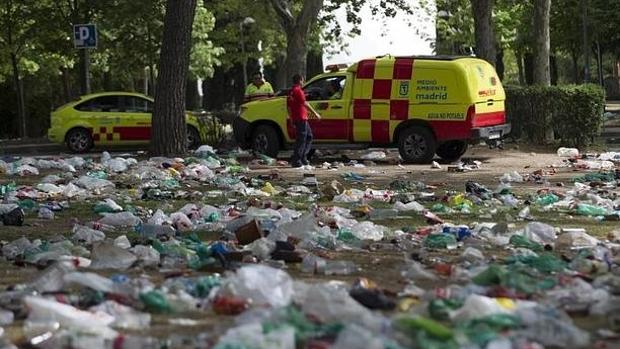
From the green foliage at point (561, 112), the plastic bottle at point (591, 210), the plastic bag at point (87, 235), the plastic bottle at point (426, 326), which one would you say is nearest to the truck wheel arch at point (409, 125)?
the green foliage at point (561, 112)

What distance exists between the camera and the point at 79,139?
24.9 meters

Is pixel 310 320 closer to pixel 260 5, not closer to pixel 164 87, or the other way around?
pixel 164 87

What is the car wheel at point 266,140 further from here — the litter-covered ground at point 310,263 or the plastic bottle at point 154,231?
the plastic bottle at point 154,231

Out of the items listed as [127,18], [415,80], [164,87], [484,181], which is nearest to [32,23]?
[127,18]

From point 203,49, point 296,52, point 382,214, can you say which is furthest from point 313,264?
point 203,49

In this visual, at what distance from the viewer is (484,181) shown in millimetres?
15781

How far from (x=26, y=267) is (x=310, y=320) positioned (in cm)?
341

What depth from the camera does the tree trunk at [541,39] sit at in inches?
944

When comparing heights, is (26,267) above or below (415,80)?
below

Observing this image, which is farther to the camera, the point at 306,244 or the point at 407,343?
the point at 306,244

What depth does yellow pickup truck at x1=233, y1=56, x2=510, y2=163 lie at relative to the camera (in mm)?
18891

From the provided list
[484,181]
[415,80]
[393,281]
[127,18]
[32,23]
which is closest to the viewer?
[393,281]

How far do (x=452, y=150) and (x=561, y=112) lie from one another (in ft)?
9.98

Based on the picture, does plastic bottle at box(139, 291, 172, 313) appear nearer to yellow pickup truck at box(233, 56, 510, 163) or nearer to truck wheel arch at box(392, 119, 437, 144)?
yellow pickup truck at box(233, 56, 510, 163)
